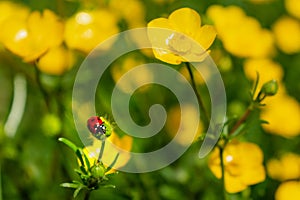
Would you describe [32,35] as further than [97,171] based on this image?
Yes

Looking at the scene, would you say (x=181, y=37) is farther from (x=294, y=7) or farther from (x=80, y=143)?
(x=294, y=7)

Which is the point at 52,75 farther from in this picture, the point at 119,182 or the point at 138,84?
the point at 119,182

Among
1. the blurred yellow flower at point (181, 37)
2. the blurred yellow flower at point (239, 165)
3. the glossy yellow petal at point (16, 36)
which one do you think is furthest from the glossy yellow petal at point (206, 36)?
the glossy yellow petal at point (16, 36)

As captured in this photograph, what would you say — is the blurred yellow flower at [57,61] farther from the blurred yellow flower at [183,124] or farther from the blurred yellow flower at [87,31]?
the blurred yellow flower at [183,124]

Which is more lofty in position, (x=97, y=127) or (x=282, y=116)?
(x=97, y=127)

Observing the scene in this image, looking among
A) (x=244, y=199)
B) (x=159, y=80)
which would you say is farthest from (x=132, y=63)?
(x=244, y=199)

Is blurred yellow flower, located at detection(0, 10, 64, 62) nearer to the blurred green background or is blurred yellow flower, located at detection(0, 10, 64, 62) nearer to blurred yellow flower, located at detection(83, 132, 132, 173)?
the blurred green background

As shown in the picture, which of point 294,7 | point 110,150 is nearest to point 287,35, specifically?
point 294,7
